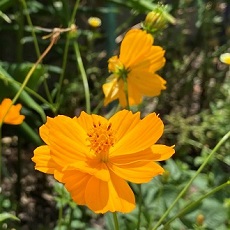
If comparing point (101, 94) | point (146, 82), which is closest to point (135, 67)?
point (146, 82)

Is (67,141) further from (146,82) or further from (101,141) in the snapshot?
(146,82)

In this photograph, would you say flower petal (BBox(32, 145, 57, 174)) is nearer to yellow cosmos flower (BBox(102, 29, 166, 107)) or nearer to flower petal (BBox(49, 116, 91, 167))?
flower petal (BBox(49, 116, 91, 167))

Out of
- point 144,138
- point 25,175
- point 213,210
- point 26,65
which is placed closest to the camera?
point 144,138

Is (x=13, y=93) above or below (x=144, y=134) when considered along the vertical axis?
below

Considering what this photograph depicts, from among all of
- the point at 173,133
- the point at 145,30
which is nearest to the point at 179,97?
the point at 173,133

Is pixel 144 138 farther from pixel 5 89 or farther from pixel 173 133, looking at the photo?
pixel 173 133

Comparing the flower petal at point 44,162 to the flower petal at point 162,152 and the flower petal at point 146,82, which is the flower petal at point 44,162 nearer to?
the flower petal at point 162,152
